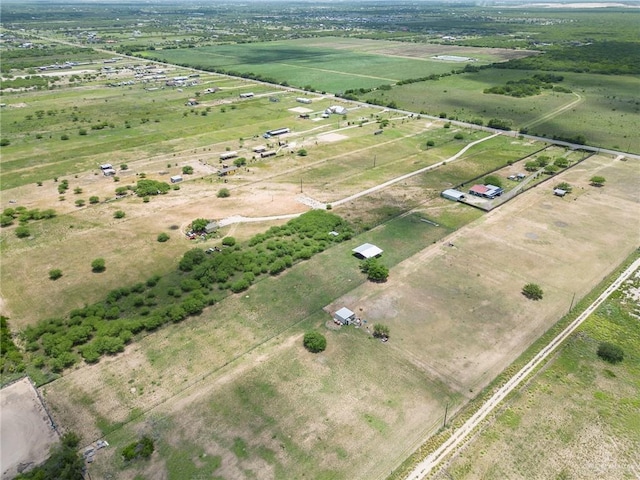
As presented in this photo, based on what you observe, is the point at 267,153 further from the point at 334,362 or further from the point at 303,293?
the point at 334,362

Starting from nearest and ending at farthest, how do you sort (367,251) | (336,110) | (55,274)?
(55,274) → (367,251) → (336,110)

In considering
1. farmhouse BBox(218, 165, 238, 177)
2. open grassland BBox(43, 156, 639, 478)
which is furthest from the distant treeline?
farmhouse BBox(218, 165, 238, 177)

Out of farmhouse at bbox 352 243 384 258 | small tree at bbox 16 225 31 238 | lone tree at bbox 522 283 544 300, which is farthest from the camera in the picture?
small tree at bbox 16 225 31 238

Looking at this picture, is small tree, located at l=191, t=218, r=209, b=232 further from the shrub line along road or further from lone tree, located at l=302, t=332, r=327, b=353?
the shrub line along road

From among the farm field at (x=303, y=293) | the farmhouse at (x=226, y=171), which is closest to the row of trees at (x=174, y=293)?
the farm field at (x=303, y=293)

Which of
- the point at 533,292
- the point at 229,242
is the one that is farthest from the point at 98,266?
the point at 533,292

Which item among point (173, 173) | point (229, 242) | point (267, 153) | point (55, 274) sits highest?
point (229, 242)
